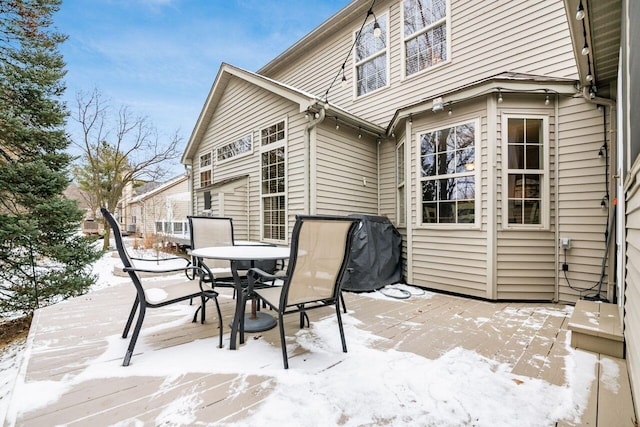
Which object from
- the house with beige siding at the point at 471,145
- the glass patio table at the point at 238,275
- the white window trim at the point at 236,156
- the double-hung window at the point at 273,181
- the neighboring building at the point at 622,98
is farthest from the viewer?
the white window trim at the point at 236,156

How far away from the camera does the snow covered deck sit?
1.59 m

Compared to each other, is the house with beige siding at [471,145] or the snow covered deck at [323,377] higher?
the house with beige siding at [471,145]

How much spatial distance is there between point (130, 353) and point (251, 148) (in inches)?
206

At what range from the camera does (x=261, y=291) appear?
2516 mm

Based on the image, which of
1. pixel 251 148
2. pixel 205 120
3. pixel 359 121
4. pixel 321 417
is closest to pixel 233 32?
pixel 205 120

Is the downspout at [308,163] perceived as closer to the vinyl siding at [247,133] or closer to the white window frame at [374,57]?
the vinyl siding at [247,133]

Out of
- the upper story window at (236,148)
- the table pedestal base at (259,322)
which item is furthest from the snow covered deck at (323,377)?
the upper story window at (236,148)

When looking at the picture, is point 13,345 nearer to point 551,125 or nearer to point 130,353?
point 130,353

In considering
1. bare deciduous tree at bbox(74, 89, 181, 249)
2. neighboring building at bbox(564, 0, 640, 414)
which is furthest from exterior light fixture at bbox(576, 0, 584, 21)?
bare deciduous tree at bbox(74, 89, 181, 249)

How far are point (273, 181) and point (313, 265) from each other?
4.06 meters

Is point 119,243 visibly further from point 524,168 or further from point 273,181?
point 524,168

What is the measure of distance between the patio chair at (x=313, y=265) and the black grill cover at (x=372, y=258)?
2.02 m

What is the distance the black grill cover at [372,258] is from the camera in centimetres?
453

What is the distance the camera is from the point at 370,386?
6.19ft
